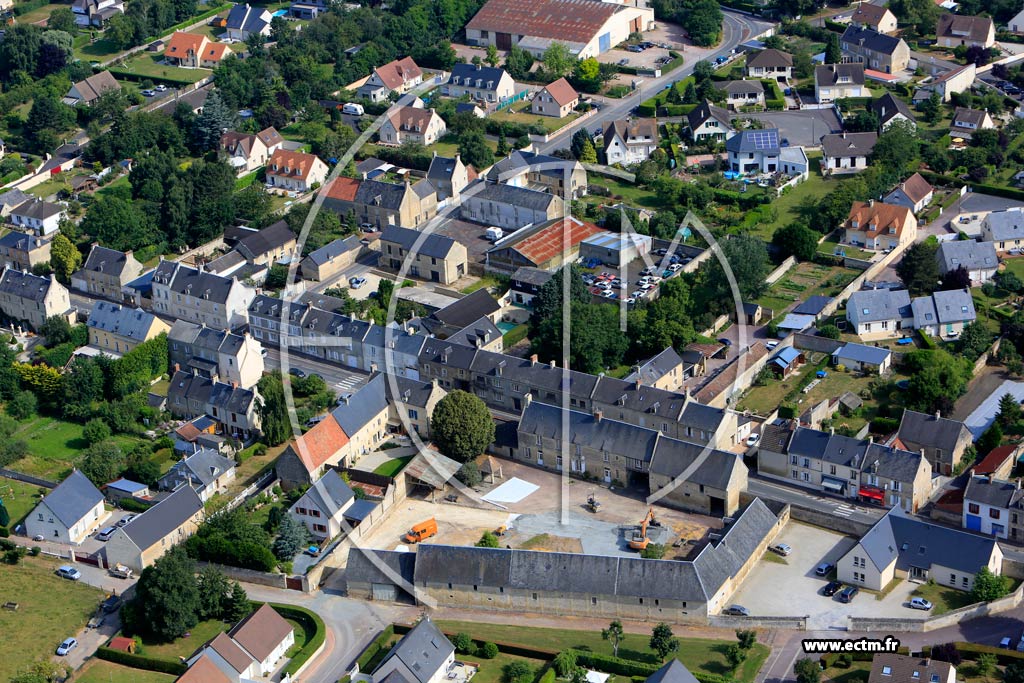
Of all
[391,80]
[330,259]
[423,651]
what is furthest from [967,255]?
[391,80]

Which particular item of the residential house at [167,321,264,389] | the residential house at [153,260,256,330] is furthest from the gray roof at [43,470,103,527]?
the residential house at [153,260,256,330]

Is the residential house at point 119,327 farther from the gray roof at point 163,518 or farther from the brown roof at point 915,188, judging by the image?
the brown roof at point 915,188

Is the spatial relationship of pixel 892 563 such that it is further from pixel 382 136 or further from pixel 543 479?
pixel 382 136

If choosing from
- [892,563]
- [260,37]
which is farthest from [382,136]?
[892,563]

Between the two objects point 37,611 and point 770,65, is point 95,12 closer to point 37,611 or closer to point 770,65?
point 770,65

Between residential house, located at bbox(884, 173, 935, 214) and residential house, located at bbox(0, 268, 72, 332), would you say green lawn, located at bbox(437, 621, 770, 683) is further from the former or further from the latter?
residential house, located at bbox(884, 173, 935, 214)
